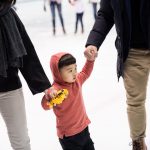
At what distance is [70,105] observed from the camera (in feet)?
6.22

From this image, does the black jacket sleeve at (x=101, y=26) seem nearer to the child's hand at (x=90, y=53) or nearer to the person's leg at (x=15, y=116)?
the child's hand at (x=90, y=53)

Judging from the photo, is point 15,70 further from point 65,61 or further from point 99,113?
point 99,113

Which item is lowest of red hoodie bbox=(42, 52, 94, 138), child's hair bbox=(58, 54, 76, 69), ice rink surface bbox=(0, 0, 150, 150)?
ice rink surface bbox=(0, 0, 150, 150)

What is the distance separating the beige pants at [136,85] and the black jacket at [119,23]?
0.05 metres

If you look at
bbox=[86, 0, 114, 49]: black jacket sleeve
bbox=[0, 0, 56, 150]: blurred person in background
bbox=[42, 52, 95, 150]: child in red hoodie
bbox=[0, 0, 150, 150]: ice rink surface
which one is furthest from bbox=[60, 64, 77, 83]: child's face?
bbox=[0, 0, 150, 150]: ice rink surface

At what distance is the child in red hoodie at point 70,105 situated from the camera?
1.87 metres

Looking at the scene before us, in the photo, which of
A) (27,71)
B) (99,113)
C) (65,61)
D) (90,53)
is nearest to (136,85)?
(90,53)

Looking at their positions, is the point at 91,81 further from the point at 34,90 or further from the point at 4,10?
the point at 4,10

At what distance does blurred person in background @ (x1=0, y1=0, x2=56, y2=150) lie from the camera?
1582 mm

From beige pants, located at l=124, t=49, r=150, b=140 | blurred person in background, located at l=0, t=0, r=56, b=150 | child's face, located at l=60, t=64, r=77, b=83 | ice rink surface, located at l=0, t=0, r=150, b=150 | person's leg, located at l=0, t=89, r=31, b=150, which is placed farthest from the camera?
ice rink surface, located at l=0, t=0, r=150, b=150

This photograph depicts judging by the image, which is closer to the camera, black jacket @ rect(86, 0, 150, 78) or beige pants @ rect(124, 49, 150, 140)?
black jacket @ rect(86, 0, 150, 78)

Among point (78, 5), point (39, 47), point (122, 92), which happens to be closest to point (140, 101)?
point (122, 92)

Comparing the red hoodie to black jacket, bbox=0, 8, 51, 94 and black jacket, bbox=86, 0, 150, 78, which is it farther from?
black jacket, bbox=86, 0, 150, 78

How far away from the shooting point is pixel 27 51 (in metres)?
1.70
